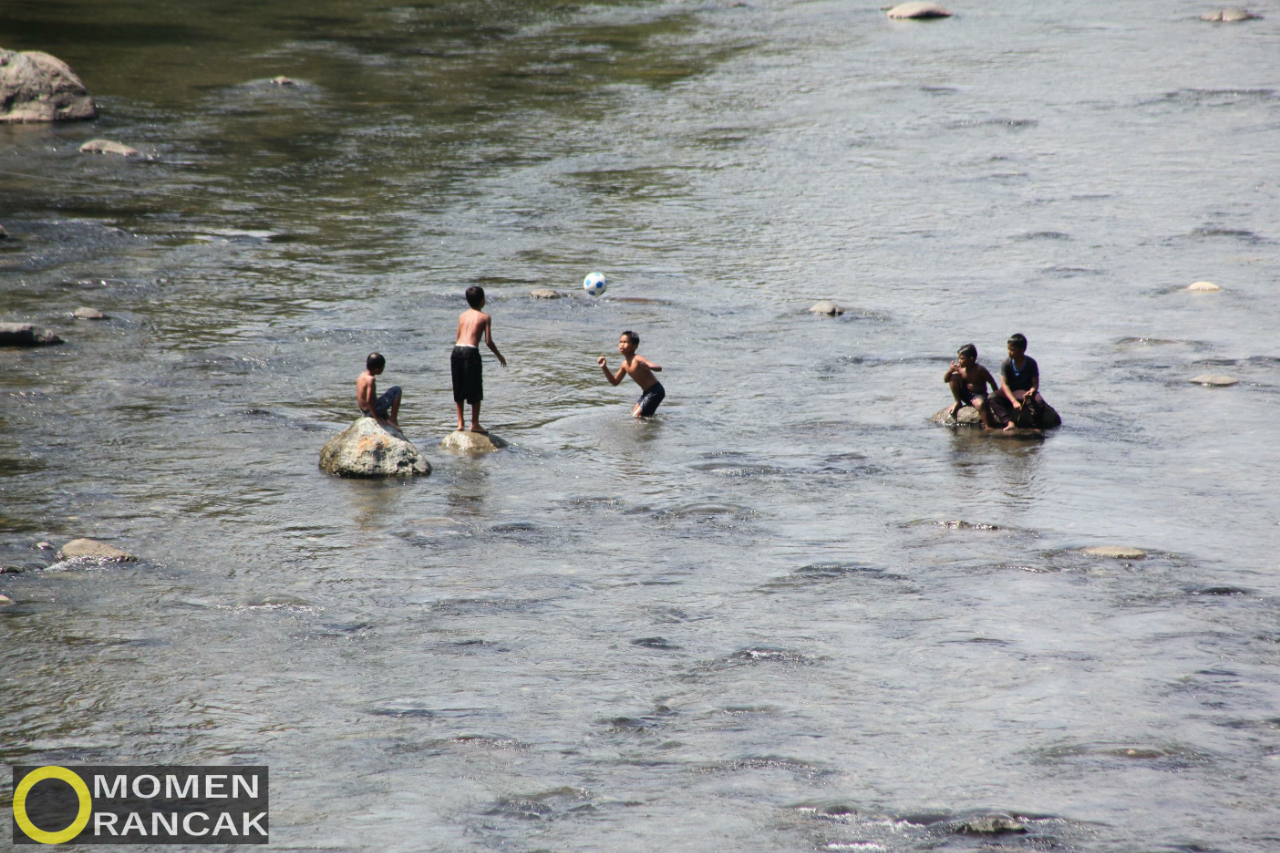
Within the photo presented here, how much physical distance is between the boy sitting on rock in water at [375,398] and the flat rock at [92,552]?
10.4 feet

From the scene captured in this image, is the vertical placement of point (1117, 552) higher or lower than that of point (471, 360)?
lower

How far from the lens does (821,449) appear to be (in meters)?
13.8

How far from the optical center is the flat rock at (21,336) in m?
16.3

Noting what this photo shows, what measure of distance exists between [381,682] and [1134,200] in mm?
18431

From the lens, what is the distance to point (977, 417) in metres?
14.5

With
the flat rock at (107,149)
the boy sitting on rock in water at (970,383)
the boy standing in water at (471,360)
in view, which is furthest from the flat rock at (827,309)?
the flat rock at (107,149)

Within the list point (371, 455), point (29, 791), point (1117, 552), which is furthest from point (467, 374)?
point (29, 791)

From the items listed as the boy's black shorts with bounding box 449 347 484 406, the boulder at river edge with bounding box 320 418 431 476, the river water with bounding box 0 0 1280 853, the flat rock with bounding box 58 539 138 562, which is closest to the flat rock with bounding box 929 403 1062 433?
the river water with bounding box 0 0 1280 853

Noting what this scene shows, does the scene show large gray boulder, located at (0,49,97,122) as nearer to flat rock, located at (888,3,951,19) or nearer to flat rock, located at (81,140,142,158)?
flat rock, located at (81,140,142,158)

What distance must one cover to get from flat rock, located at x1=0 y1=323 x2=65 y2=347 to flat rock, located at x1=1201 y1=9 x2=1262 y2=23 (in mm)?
32573

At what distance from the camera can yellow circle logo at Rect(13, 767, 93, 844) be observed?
23.6 ft

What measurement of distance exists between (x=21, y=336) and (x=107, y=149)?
11234 mm

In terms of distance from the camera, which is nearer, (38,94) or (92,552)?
(92,552)

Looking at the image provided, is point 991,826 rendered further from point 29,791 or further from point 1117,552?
point 29,791
